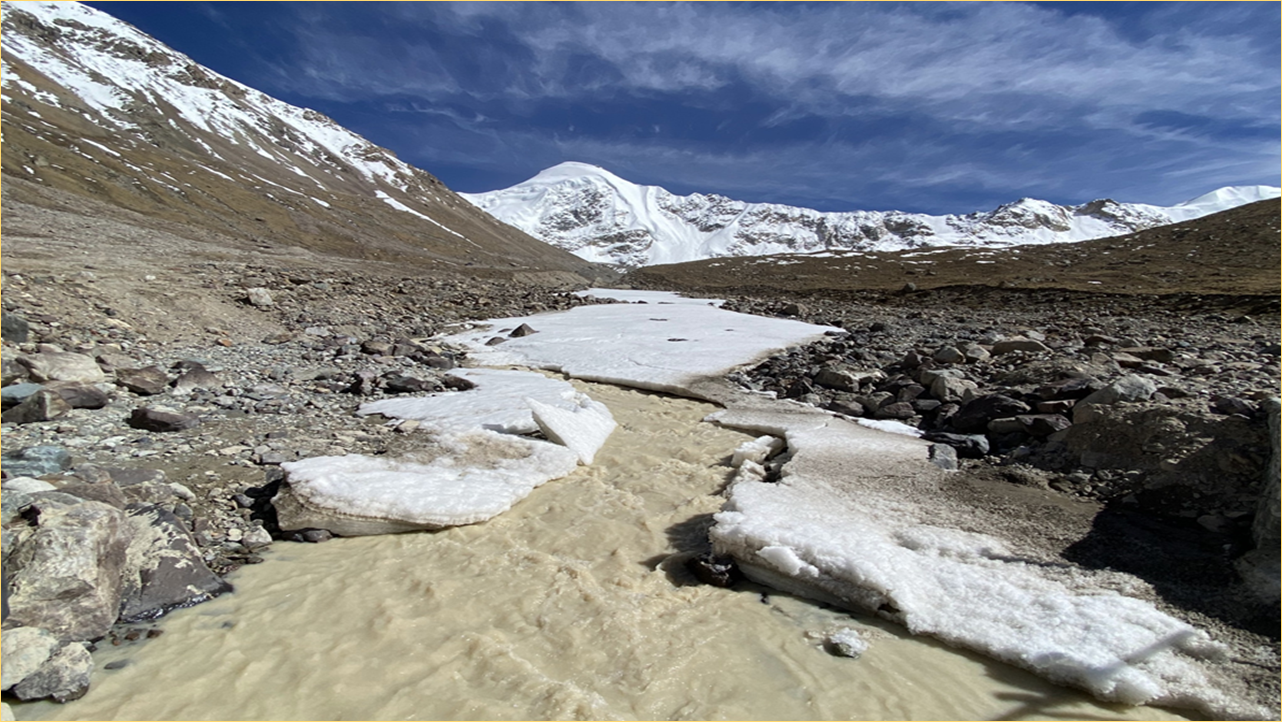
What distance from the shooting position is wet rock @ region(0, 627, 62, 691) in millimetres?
3797

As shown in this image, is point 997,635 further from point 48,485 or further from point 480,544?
point 48,485

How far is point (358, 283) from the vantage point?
26.1m

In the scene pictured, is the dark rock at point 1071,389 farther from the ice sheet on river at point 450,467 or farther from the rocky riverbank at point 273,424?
the ice sheet on river at point 450,467

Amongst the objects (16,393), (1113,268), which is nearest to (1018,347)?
(16,393)

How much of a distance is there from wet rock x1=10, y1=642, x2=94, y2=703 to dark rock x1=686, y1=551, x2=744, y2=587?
471 cm

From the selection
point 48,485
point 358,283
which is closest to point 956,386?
point 48,485

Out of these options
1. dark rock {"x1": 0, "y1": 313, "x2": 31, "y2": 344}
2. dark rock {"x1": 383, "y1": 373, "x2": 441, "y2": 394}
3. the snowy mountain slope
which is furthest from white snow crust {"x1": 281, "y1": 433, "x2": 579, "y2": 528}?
the snowy mountain slope

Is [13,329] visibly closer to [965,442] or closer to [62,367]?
[62,367]

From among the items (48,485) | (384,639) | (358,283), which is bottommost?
(384,639)

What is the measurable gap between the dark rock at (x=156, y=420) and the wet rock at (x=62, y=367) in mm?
1651

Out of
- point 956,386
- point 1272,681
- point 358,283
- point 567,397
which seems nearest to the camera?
point 1272,681

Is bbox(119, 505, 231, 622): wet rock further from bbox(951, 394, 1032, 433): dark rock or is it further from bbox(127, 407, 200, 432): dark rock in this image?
bbox(951, 394, 1032, 433): dark rock

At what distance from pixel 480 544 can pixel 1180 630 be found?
606 cm

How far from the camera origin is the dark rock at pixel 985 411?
8.90m
